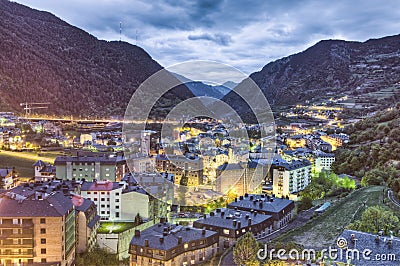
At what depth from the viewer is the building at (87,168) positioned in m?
18.9

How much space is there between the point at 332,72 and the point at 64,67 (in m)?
43.9

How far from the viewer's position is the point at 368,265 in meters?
6.79

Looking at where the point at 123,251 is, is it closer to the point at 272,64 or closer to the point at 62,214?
the point at 62,214

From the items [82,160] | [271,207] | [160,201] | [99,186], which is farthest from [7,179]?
[271,207]

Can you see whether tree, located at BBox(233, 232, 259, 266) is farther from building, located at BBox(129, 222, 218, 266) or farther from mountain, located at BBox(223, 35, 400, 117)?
mountain, located at BBox(223, 35, 400, 117)

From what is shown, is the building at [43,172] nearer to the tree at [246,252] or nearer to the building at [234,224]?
the building at [234,224]

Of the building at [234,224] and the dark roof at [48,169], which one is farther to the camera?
the dark roof at [48,169]

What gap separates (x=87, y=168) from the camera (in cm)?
1927

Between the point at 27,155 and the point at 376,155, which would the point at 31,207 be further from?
the point at 27,155

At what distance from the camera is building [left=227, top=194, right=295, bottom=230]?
1280cm

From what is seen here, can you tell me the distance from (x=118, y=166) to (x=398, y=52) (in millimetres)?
57156

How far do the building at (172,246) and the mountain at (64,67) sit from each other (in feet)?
138

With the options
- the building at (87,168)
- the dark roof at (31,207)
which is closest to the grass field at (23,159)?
the building at (87,168)

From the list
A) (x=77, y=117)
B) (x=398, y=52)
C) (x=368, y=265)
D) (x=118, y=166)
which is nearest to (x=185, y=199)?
(x=118, y=166)
